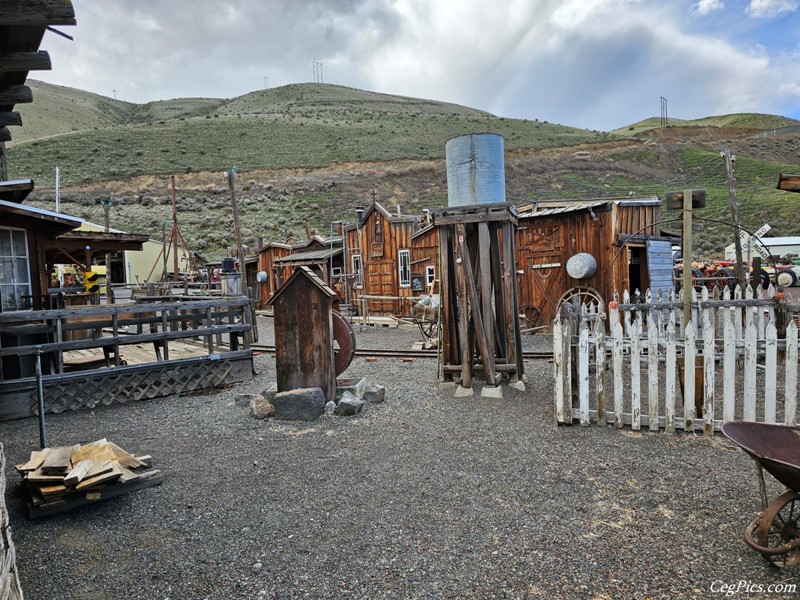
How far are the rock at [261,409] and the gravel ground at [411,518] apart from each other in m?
0.59

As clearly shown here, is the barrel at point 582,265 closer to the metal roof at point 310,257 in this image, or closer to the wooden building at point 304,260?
the wooden building at point 304,260

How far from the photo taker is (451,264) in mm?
8523

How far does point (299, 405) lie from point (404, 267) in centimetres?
1493

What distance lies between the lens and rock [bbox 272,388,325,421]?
697cm

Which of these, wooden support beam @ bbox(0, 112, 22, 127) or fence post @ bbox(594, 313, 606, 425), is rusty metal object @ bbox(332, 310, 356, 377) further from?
wooden support beam @ bbox(0, 112, 22, 127)

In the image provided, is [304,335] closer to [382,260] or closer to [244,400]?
[244,400]

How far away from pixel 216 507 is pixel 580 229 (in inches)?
496

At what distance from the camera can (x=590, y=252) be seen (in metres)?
14.2

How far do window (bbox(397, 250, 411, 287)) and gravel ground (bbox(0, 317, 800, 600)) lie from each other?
14992 mm

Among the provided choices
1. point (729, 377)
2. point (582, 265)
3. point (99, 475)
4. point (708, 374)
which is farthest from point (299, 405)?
point (582, 265)

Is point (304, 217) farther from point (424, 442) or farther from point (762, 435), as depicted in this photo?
point (762, 435)

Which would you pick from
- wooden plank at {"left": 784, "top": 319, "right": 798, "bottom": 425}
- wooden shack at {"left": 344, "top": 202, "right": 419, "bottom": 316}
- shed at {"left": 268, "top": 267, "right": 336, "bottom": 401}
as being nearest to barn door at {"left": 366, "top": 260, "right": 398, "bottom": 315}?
wooden shack at {"left": 344, "top": 202, "right": 419, "bottom": 316}

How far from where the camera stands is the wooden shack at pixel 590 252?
45.2ft

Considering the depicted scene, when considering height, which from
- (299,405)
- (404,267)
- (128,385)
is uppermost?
(404,267)
